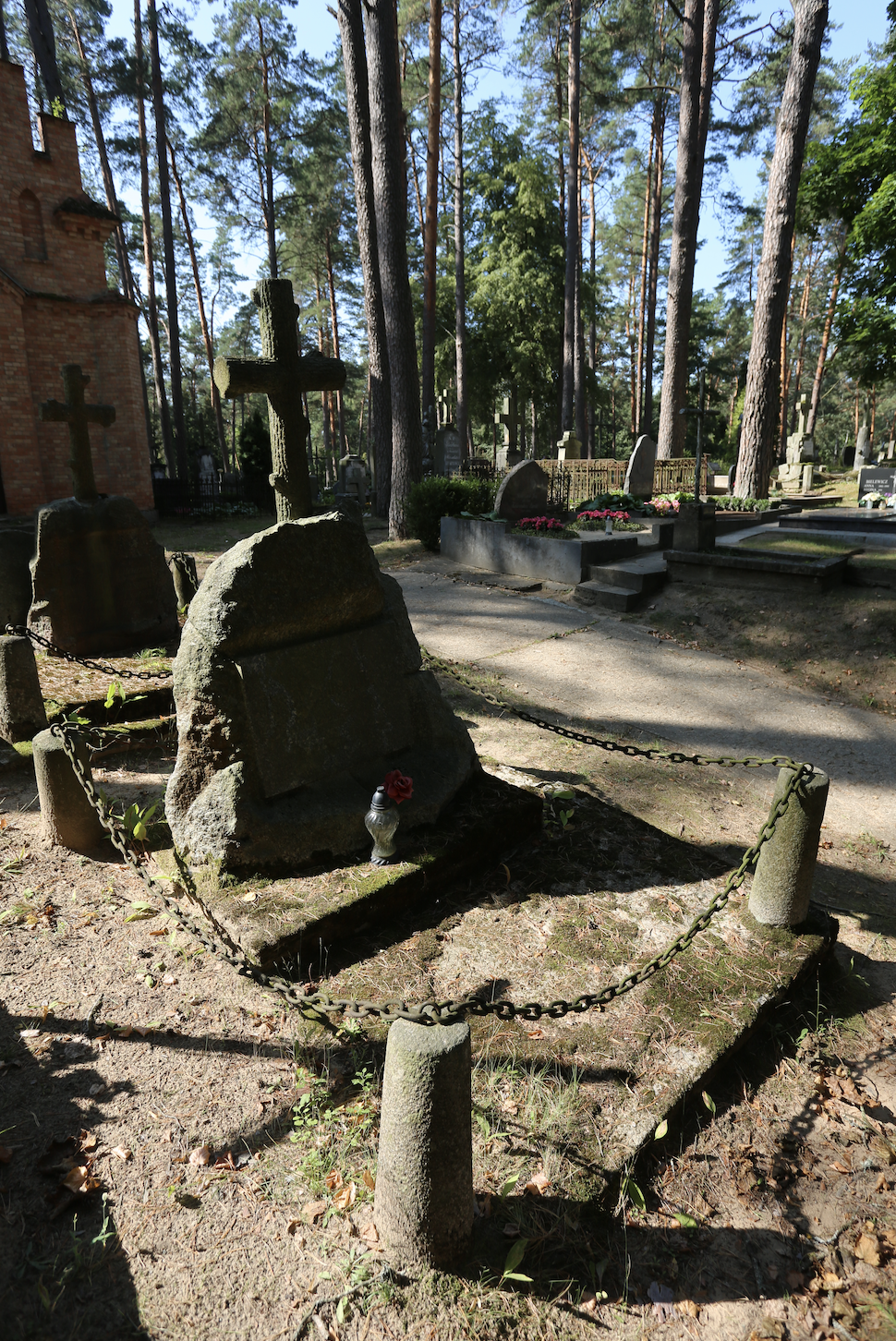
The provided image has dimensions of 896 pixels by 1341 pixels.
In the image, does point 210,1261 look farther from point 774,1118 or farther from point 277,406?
point 277,406

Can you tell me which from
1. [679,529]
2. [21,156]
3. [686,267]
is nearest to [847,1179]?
[679,529]

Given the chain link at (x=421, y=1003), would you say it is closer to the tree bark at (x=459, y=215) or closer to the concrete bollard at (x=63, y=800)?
the concrete bollard at (x=63, y=800)

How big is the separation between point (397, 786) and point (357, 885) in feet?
1.52

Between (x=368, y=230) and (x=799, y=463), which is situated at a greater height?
(x=368, y=230)

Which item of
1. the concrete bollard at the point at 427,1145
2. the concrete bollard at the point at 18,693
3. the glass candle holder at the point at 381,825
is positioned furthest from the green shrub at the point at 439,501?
the concrete bollard at the point at 427,1145

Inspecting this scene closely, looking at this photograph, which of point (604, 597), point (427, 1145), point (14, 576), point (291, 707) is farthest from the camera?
point (604, 597)

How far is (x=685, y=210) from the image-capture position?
1716cm

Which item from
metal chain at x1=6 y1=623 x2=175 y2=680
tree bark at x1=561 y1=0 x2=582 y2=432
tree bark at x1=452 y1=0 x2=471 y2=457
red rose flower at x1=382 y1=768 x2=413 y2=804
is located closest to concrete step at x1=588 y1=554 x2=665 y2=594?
metal chain at x1=6 y1=623 x2=175 y2=680

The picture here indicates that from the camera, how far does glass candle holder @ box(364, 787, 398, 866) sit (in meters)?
3.29

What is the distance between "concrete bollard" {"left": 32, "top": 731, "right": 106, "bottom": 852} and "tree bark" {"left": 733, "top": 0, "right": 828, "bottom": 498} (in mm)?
15089

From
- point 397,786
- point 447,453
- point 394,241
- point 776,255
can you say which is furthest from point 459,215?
point 397,786

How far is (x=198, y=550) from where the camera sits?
15.0m

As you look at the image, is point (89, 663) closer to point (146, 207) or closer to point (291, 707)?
point (291, 707)

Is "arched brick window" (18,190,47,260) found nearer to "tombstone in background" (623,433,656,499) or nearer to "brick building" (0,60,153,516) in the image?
"brick building" (0,60,153,516)
